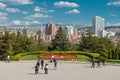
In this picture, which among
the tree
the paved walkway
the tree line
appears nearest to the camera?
the paved walkway

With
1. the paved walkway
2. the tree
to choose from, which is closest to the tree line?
the tree

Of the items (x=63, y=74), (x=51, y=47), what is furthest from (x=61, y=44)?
(x=63, y=74)

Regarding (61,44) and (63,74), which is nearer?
(63,74)

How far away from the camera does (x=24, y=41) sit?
220 feet

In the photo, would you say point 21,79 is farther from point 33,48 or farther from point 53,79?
point 33,48

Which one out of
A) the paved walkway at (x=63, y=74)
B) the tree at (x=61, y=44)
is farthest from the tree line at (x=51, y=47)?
the paved walkway at (x=63, y=74)

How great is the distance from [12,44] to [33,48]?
27.4ft

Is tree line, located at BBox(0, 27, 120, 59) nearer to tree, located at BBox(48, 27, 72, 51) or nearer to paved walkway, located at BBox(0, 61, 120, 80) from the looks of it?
tree, located at BBox(48, 27, 72, 51)

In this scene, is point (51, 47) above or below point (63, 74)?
above

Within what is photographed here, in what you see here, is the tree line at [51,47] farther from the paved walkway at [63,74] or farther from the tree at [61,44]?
the paved walkway at [63,74]

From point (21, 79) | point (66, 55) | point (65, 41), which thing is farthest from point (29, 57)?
point (21, 79)

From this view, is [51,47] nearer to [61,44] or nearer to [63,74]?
[61,44]

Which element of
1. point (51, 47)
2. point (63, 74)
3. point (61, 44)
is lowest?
point (63, 74)

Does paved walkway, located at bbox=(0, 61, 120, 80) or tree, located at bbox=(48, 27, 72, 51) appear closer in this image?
paved walkway, located at bbox=(0, 61, 120, 80)
